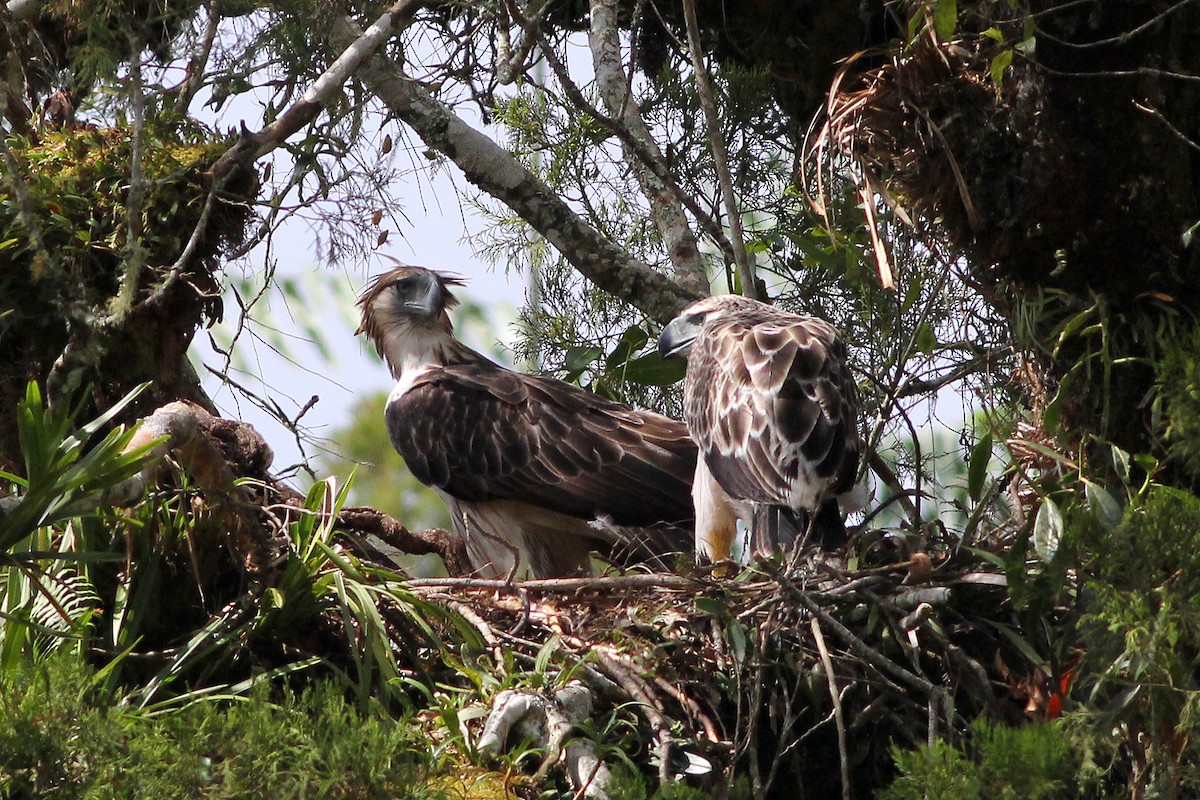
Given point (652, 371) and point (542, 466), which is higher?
point (652, 371)

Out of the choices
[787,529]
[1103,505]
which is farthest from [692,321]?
[1103,505]

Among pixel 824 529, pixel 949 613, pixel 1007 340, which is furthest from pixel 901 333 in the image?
pixel 949 613

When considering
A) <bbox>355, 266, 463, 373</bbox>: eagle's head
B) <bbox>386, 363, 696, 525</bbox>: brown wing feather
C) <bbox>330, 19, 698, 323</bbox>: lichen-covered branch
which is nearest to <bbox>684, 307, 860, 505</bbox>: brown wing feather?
<bbox>386, 363, 696, 525</bbox>: brown wing feather

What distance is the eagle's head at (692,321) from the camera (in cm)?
570

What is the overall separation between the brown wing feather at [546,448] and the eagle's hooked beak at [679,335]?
0.44 metres

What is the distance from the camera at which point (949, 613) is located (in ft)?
14.0

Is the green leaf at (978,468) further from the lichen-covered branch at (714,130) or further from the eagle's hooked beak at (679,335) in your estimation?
the eagle's hooked beak at (679,335)

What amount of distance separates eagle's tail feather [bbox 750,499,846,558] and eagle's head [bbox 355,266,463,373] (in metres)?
2.37

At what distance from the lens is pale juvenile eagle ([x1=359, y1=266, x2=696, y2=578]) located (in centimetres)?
592

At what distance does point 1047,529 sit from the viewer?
401 cm

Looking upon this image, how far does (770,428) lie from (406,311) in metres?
2.46

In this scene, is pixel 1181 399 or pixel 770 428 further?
pixel 770 428

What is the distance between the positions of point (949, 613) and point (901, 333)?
136cm

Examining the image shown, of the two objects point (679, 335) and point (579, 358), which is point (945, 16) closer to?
point (679, 335)
